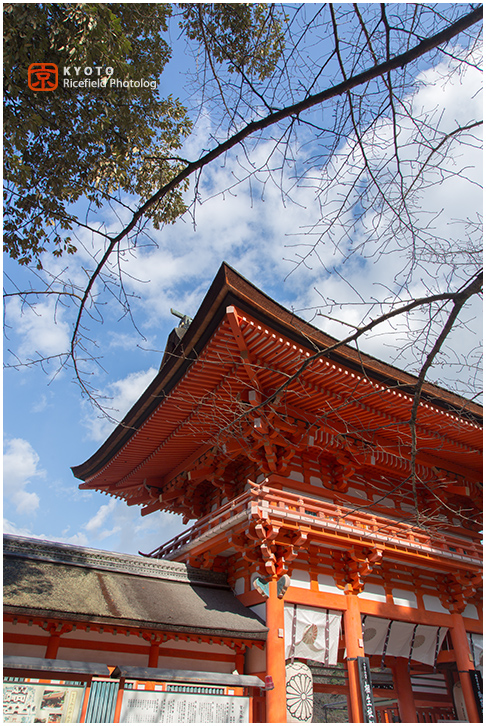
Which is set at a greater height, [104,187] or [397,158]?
[104,187]

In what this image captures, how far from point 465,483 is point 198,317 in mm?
9166

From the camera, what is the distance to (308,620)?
876 centimetres

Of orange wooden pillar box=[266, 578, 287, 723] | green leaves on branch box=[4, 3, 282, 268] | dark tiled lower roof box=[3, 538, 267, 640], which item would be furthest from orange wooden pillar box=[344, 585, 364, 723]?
green leaves on branch box=[4, 3, 282, 268]

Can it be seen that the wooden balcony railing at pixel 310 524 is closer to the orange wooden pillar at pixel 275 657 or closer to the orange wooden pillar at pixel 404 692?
the orange wooden pillar at pixel 275 657

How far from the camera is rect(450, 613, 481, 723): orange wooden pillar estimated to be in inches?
389

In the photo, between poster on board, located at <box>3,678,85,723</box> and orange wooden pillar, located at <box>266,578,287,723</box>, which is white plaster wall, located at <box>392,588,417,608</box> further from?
poster on board, located at <box>3,678,85,723</box>

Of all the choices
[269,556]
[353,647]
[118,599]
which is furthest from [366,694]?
[118,599]

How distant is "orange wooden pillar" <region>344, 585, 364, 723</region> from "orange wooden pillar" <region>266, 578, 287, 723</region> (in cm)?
159

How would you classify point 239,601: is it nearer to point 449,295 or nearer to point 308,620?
point 308,620

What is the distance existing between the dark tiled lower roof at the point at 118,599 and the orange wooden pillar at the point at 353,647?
1971mm

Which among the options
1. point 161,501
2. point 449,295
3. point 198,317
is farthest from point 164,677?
point 161,501

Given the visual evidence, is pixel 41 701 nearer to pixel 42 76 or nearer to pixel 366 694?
pixel 366 694

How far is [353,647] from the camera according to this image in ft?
28.3

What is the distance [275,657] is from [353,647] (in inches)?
72.2
